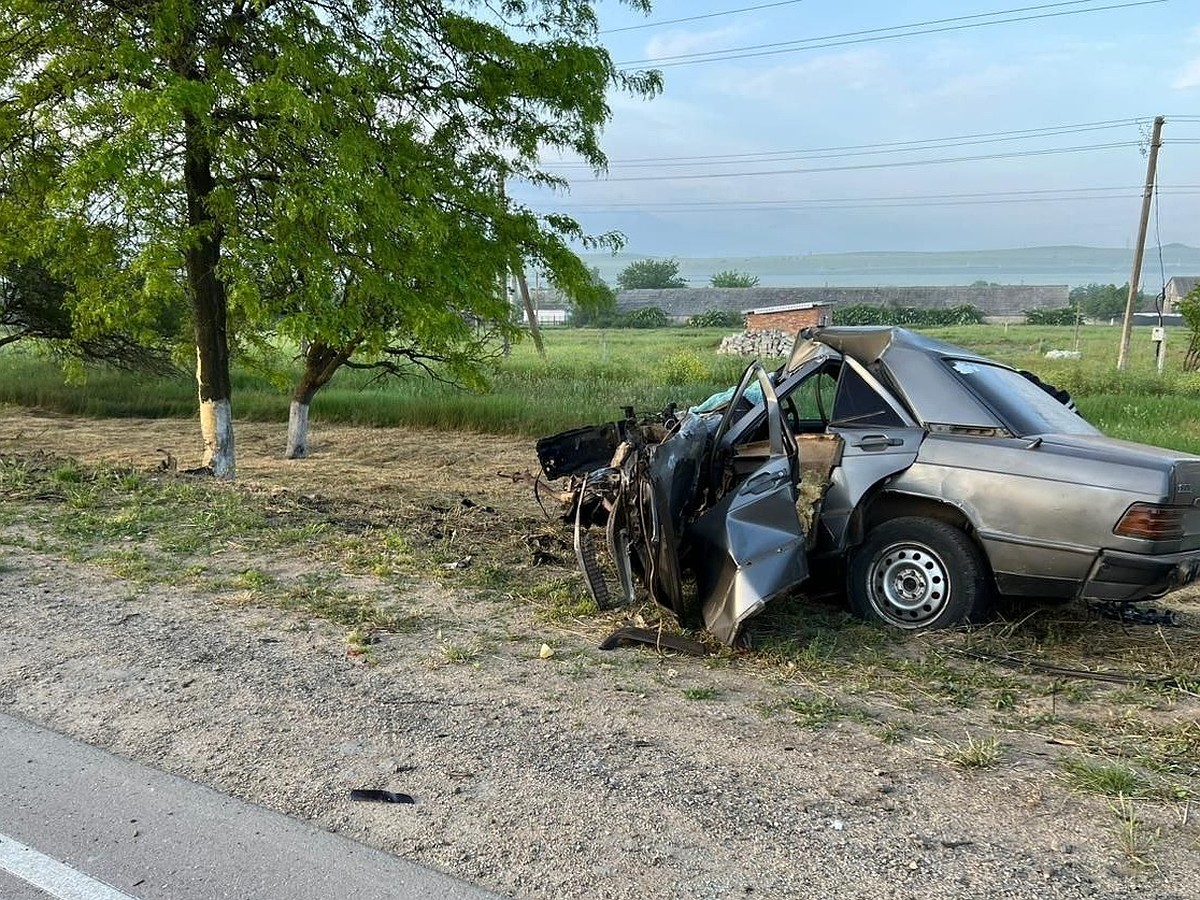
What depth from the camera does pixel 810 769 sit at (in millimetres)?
3750

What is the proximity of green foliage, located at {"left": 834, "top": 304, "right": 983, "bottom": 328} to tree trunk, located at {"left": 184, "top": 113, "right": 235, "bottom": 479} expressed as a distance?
54647 mm

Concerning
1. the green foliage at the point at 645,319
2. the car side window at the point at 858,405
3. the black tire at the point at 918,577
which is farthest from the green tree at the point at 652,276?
the black tire at the point at 918,577

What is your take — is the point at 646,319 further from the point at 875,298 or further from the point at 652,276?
the point at 652,276

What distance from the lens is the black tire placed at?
17.5 ft

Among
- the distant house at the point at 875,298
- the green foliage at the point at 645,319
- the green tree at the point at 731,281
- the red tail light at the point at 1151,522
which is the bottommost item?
the red tail light at the point at 1151,522

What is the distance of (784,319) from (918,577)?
46.4 metres

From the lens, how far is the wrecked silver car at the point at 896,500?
495 centimetres

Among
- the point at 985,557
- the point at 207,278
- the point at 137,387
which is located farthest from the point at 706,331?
the point at 985,557

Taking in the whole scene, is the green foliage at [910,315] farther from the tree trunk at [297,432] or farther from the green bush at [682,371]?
the tree trunk at [297,432]

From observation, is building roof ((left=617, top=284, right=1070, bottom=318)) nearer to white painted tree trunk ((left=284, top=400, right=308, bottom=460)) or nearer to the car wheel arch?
white painted tree trunk ((left=284, top=400, right=308, bottom=460))

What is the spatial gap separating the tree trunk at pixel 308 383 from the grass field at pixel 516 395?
635 mm

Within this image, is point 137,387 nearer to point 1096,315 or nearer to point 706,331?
point 706,331

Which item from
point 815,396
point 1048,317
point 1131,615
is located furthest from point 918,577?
point 1048,317

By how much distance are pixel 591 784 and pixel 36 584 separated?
174 inches
